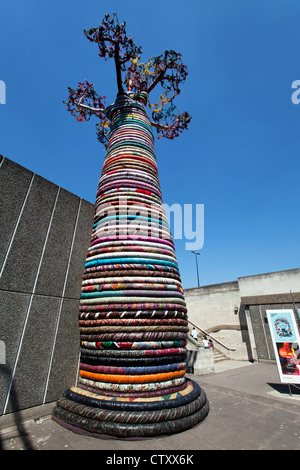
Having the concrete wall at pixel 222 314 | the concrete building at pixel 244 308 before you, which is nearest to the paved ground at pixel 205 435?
the concrete building at pixel 244 308

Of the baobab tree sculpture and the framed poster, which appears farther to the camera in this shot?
the framed poster

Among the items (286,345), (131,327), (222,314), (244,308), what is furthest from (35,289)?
(222,314)

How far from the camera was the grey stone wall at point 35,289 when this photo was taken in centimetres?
318

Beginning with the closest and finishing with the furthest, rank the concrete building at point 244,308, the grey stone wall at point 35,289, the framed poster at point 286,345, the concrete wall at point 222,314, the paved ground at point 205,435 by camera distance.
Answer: the paved ground at point 205,435, the grey stone wall at point 35,289, the framed poster at point 286,345, the concrete building at point 244,308, the concrete wall at point 222,314

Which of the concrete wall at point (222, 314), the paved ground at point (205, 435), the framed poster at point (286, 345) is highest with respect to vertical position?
the concrete wall at point (222, 314)

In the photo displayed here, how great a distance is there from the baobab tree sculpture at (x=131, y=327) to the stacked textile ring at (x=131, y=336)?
0.01 metres

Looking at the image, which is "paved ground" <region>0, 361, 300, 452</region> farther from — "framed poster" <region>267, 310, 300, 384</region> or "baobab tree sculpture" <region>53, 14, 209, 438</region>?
"framed poster" <region>267, 310, 300, 384</region>

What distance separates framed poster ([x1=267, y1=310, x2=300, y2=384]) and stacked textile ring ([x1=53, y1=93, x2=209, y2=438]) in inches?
179

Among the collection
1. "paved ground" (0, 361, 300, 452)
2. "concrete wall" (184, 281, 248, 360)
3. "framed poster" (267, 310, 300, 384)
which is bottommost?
"paved ground" (0, 361, 300, 452)

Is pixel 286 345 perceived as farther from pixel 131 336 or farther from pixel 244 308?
pixel 244 308

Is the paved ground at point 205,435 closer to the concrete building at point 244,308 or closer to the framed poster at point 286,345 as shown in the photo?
the framed poster at point 286,345

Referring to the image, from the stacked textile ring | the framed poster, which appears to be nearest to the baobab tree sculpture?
the stacked textile ring

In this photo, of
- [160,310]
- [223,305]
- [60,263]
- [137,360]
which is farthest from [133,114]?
[223,305]

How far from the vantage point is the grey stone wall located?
3.18 meters
